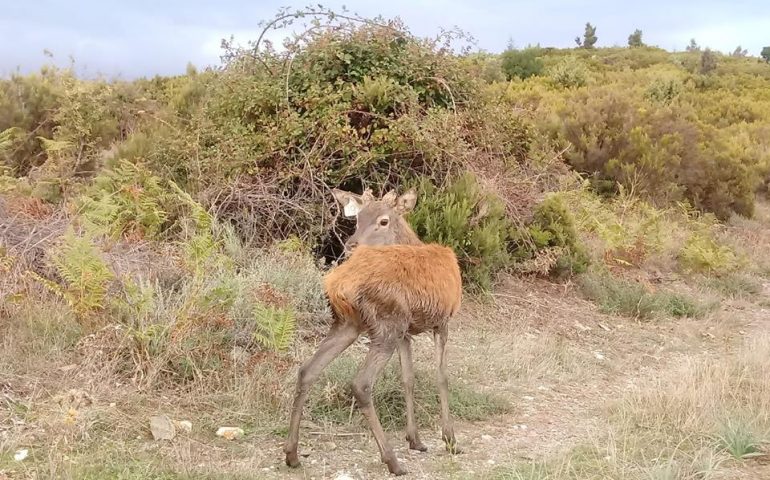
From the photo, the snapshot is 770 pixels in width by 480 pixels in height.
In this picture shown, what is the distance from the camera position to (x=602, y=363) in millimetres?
8281

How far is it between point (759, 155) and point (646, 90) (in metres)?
8.72

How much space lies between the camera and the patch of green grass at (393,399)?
19.5ft

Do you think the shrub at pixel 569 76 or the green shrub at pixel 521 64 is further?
the green shrub at pixel 521 64

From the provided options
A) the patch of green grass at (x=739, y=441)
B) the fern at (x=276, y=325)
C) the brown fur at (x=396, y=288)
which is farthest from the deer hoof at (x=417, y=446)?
the patch of green grass at (x=739, y=441)

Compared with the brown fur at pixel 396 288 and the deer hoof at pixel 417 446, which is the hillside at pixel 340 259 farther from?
the brown fur at pixel 396 288

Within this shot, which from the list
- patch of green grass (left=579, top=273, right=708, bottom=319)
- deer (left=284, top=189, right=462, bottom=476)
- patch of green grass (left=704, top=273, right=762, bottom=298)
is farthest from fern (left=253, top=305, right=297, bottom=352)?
patch of green grass (left=704, top=273, right=762, bottom=298)

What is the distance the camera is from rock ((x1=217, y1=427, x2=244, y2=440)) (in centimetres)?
539

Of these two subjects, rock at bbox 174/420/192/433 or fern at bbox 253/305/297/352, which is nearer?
rock at bbox 174/420/192/433

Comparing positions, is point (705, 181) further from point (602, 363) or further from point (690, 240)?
point (602, 363)

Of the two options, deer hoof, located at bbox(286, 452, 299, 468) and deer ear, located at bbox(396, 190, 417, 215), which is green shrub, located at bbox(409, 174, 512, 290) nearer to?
deer ear, located at bbox(396, 190, 417, 215)

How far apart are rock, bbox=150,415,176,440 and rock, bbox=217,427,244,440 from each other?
31 cm

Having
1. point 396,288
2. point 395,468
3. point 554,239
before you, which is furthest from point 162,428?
point 554,239

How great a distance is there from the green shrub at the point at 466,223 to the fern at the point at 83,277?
13.0ft

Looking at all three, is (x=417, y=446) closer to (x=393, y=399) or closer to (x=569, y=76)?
(x=393, y=399)
